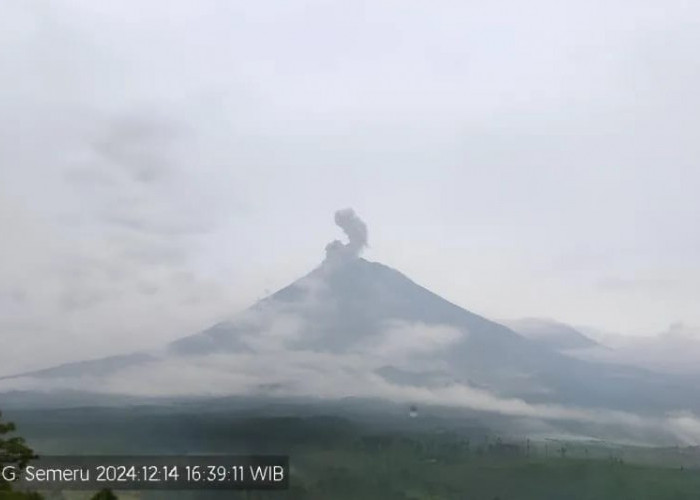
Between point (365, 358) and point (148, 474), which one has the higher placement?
point (365, 358)

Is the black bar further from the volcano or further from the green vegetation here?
the volcano

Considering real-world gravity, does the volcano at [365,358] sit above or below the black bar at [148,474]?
above

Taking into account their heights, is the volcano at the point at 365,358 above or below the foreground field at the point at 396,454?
above

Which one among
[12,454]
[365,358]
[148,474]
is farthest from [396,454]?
[12,454]

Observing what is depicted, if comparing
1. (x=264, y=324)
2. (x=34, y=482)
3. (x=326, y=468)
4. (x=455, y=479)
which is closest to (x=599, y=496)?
(x=455, y=479)

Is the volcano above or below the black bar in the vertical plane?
above

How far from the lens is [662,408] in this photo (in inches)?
150

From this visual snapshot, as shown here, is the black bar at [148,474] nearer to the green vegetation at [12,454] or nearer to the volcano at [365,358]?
the green vegetation at [12,454]

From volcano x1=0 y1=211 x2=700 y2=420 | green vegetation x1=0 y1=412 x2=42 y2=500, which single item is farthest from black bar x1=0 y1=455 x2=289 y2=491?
volcano x1=0 y1=211 x2=700 y2=420

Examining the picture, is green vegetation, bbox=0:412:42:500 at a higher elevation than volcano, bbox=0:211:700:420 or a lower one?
lower

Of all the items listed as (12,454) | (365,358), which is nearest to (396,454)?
(365,358)

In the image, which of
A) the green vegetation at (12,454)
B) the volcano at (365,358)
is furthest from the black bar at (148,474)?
the volcano at (365,358)

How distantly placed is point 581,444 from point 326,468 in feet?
3.57

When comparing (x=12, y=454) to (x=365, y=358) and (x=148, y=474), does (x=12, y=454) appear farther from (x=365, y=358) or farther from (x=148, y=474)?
(x=365, y=358)
